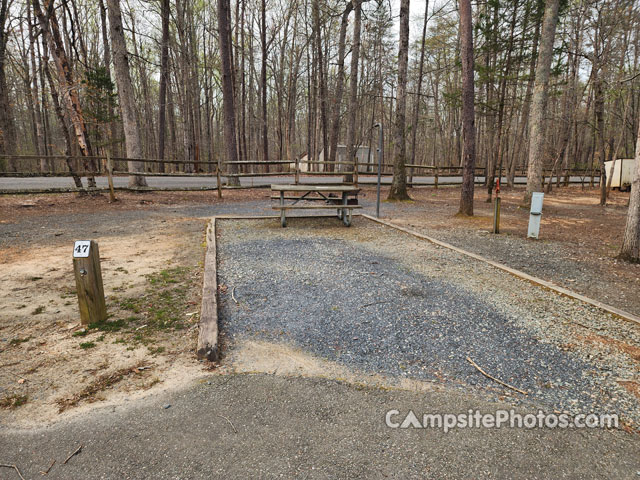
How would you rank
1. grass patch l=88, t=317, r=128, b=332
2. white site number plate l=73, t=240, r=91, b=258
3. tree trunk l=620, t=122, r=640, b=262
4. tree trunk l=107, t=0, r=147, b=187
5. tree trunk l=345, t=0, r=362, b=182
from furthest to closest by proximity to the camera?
tree trunk l=345, t=0, r=362, b=182 → tree trunk l=107, t=0, r=147, b=187 → tree trunk l=620, t=122, r=640, b=262 → grass patch l=88, t=317, r=128, b=332 → white site number plate l=73, t=240, r=91, b=258

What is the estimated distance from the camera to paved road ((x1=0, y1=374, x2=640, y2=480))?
5.64 feet

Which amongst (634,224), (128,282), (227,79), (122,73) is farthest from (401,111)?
(128,282)

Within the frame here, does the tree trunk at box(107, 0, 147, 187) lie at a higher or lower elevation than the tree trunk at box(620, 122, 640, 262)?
higher

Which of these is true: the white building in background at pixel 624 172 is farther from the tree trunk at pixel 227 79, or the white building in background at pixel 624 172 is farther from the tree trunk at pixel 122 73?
the tree trunk at pixel 122 73

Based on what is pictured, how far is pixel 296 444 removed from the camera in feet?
6.20

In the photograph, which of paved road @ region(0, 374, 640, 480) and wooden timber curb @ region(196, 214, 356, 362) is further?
wooden timber curb @ region(196, 214, 356, 362)

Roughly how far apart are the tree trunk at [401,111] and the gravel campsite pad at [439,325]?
7.41 metres

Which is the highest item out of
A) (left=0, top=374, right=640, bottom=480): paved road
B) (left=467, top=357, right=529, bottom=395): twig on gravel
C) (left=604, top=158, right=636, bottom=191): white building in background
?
(left=604, top=158, right=636, bottom=191): white building in background

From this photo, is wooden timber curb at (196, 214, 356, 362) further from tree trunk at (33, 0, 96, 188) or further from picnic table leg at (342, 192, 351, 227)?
tree trunk at (33, 0, 96, 188)

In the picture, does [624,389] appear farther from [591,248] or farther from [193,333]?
[591,248]

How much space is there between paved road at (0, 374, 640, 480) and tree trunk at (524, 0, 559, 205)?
1023 cm

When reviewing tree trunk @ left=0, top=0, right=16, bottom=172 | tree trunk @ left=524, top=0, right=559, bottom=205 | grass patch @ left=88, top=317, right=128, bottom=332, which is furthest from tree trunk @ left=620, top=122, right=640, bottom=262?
tree trunk @ left=0, top=0, right=16, bottom=172

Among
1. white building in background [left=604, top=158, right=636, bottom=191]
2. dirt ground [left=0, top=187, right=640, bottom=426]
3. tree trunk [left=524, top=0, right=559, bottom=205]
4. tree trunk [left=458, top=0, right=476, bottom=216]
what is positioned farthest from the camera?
white building in background [left=604, top=158, right=636, bottom=191]

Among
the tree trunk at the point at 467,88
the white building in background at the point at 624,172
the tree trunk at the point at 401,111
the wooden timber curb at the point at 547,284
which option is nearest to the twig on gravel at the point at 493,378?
the wooden timber curb at the point at 547,284
